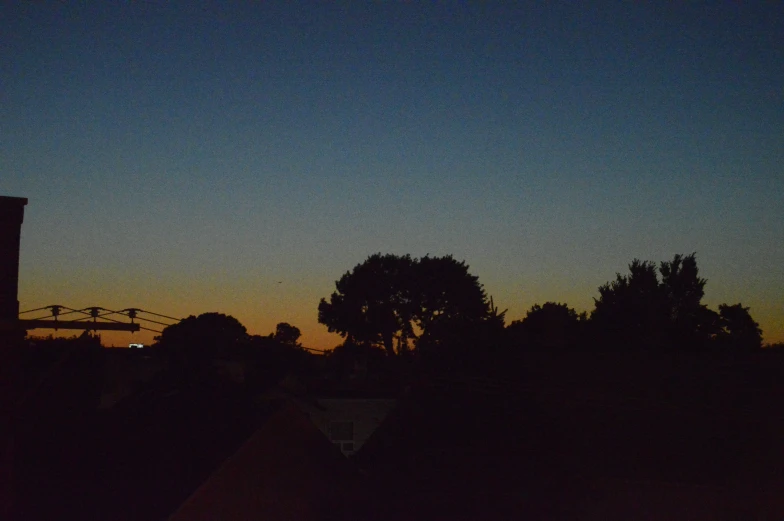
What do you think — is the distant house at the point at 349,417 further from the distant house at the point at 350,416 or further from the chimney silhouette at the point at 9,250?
the chimney silhouette at the point at 9,250

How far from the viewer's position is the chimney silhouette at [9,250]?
15.5 m

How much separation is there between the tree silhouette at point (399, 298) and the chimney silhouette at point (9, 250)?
138ft

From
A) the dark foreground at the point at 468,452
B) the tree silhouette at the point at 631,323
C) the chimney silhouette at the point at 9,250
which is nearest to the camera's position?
the dark foreground at the point at 468,452

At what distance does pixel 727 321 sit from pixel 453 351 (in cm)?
2284

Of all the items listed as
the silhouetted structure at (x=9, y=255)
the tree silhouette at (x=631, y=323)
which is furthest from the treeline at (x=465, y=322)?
the silhouetted structure at (x=9, y=255)

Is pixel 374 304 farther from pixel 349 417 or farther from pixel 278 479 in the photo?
pixel 278 479

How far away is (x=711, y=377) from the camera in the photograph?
42.4 ft

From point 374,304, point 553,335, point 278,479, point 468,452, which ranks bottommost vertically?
point 278,479

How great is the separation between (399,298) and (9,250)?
43.9 meters

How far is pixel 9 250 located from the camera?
1559 centimetres

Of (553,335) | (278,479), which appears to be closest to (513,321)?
(553,335)

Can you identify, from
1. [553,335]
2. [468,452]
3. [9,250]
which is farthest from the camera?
[553,335]

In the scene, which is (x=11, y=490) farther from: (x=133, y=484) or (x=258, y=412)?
(x=258, y=412)

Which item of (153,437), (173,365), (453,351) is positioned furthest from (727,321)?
(153,437)
